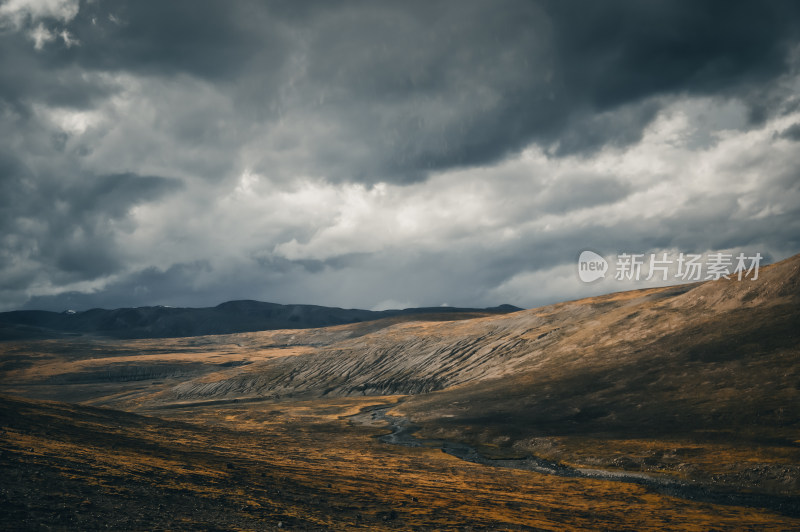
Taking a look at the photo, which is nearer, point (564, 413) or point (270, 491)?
point (270, 491)

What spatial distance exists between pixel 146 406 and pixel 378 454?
11988 centimetres

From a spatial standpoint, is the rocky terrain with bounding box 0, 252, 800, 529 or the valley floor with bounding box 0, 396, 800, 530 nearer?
the valley floor with bounding box 0, 396, 800, 530

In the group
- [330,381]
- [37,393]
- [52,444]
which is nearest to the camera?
[52,444]

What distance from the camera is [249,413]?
4892 inches

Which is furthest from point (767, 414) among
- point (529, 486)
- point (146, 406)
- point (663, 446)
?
point (146, 406)

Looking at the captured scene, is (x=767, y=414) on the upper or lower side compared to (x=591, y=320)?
lower

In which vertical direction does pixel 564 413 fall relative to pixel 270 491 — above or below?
below

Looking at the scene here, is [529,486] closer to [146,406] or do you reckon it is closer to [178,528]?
[178,528]

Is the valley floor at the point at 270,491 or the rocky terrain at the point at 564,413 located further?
the rocky terrain at the point at 564,413

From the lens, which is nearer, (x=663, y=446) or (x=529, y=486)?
(x=529, y=486)

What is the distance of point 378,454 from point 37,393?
585ft

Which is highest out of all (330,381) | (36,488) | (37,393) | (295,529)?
(36,488)

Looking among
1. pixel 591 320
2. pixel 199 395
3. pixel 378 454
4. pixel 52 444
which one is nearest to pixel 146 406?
pixel 199 395

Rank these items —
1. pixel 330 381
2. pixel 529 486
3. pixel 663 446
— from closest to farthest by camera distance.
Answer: pixel 529 486 → pixel 663 446 → pixel 330 381
